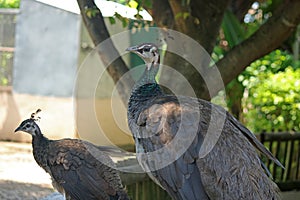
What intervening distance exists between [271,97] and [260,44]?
4.39 m

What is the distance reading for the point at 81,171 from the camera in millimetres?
5445

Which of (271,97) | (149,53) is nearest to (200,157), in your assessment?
(149,53)

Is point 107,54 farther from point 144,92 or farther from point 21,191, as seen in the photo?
point 21,191

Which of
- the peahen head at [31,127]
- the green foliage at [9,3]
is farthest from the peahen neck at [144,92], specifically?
the green foliage at [9,3]

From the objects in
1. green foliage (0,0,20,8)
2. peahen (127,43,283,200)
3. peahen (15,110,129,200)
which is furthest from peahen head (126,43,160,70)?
green foliage (0,0,20,8)

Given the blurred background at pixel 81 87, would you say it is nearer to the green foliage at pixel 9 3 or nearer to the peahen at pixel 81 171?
the green foliage at pixel 9 3

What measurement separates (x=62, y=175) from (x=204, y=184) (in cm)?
156

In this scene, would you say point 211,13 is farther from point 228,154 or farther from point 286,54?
point 286,54

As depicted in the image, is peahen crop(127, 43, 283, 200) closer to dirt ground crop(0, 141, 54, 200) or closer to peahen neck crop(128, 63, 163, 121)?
peahen neck crop(128, 63, 163, 121)

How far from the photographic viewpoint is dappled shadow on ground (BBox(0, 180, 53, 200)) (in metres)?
8.05

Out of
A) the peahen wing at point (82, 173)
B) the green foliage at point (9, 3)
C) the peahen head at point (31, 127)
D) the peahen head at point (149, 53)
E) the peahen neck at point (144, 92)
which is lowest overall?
the peahen wing at point (82, 173)

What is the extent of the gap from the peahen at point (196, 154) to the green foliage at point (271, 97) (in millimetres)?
6110

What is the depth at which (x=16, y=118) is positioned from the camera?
13031mm

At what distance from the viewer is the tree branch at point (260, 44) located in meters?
6.60
